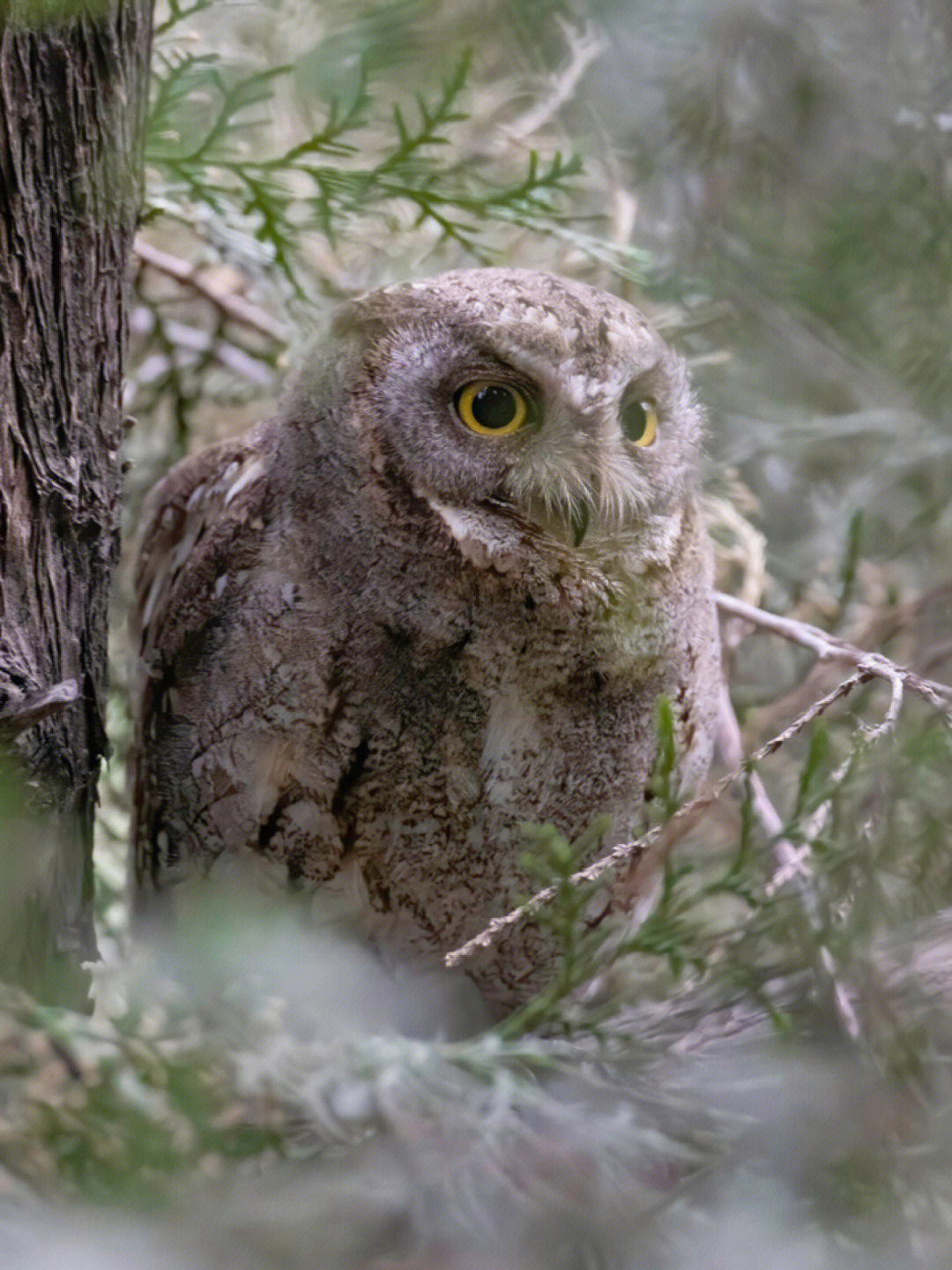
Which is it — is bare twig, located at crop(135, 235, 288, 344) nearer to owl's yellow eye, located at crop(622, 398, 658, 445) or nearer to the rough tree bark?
the rough tree bark

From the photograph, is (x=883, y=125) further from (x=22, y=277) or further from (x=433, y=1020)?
(x=433, y=1020)

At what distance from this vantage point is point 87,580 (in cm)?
138

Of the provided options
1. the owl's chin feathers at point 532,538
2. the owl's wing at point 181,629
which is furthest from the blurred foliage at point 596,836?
the owl's chin feathers at point 532,538

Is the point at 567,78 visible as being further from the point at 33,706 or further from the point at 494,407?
the point at 33,706

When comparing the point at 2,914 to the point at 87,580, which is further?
the point at 87,580

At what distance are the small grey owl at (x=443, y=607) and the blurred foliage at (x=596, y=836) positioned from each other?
12 cm

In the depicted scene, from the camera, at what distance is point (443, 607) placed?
1483 mm

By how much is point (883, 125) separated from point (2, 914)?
1.93 metres

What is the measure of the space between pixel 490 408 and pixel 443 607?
26 cm

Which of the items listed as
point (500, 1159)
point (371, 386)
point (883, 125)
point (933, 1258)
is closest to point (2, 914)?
point (500, 1159)

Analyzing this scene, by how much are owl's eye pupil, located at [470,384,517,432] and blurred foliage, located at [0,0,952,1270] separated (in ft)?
0.91

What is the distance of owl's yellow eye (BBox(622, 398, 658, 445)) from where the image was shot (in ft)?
4.99

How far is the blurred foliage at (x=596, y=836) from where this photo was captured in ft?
3.52

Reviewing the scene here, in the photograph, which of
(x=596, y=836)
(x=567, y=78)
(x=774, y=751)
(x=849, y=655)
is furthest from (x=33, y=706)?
(x=567, y=78)
